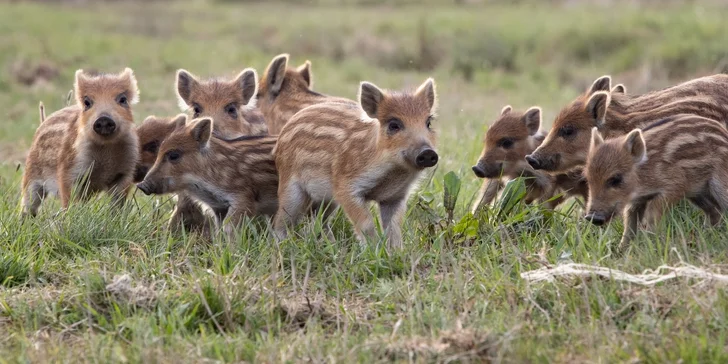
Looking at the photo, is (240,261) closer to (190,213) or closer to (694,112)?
(190,213)

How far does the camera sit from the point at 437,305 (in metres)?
5.19

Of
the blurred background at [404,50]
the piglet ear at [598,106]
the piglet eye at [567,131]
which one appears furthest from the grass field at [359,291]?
the blurred background at [404,50]

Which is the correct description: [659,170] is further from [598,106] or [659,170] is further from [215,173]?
[215,173]

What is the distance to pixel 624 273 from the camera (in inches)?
202

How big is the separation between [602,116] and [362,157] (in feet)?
5.46

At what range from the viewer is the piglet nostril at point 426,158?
249 inches

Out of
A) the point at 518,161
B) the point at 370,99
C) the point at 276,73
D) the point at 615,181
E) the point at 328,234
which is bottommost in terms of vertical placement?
the point at 328,234

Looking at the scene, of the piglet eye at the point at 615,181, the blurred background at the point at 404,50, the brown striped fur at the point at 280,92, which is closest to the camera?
the piglet eye at the point at 615,181

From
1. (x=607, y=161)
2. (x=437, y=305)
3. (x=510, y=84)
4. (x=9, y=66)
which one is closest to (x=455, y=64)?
(x=510, y=84)

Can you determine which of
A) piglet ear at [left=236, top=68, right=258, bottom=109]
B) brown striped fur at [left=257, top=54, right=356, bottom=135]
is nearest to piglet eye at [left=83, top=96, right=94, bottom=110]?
piglet ear at [left=236, top=68, right=258, bottom=109]

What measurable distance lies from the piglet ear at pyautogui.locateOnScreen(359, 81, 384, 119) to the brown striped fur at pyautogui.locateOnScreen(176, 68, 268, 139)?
67.9 inches

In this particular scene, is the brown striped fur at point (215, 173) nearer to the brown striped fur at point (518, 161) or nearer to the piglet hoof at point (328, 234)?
the piglet hoof at point (328, 234)

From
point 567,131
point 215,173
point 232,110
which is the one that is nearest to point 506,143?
point 567,131

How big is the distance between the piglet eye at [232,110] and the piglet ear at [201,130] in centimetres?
124
